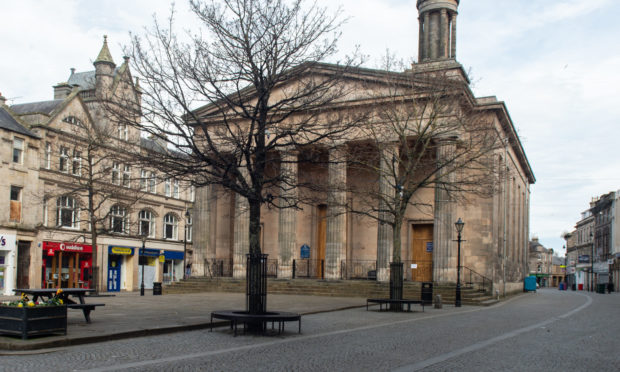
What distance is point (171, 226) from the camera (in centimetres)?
5275

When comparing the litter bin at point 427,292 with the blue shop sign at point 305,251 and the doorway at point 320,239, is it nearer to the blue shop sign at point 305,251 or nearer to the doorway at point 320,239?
the doorway at point 320,239

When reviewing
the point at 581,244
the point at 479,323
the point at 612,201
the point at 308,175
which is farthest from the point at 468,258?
the point at 581,244

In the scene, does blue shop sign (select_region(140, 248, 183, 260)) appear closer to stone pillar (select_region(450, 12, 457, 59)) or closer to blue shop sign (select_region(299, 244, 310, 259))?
blue shop sign (select_region(299, 244, 310, 259))

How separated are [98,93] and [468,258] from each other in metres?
23.9

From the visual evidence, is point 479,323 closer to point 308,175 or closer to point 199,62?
point 199,62

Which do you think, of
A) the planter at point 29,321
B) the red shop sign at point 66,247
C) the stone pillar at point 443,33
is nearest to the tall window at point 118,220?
the red shop sign at point 66,247

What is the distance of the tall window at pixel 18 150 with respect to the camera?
121 ft

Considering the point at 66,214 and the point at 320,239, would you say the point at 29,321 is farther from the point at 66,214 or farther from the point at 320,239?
the point at 66,214

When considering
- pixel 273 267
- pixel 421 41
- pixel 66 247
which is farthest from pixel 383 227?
pixel 66 247

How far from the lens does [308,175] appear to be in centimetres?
3653

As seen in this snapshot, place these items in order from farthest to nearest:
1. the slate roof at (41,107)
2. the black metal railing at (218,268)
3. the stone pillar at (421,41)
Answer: the slate roof at (41,107)
the stone pillar at (421,41)
the black metal railing at (218,268)

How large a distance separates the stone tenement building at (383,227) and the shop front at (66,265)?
9.44 metres

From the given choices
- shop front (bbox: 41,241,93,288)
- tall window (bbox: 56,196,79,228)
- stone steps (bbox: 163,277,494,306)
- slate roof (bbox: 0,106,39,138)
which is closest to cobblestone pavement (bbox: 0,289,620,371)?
stone steps (bbox: 163,277,494,306)

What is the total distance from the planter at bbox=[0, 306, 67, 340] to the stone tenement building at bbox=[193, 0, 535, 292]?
1887 cm
